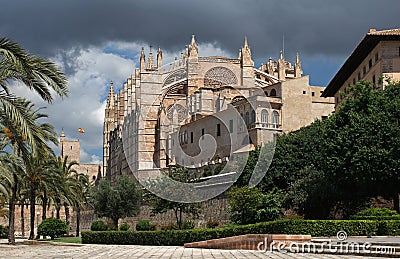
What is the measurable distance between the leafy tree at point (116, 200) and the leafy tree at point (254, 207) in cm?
1599

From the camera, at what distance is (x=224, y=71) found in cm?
6956

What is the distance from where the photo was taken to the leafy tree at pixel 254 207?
2656 cm

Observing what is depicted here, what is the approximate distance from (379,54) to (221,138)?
2342 cm

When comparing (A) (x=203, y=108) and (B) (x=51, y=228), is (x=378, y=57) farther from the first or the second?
(A) (x=203, y=108)

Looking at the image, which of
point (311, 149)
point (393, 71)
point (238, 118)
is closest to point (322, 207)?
point (311, 149)

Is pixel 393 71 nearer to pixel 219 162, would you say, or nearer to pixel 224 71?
pixel 219 162

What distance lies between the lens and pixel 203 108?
205 ft

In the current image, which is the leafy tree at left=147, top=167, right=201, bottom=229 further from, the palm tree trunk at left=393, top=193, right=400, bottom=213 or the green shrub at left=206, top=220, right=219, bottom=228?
the palm tree trunk at left=393, top=193, right=400, bottom=213

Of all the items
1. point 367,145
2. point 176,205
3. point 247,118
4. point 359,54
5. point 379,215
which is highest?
point 359,54

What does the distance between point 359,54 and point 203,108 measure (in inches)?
1060

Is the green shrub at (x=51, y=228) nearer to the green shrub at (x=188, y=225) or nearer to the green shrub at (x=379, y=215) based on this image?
the green shrub at (x=188, y=225)

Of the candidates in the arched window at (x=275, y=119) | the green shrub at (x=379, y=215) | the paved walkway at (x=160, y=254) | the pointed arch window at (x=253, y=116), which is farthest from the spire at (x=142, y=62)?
the paved walkway at (x=160, y=254)

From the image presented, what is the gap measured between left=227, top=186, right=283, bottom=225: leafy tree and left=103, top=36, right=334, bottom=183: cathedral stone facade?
21.7 meters

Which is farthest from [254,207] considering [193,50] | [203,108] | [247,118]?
[193,50]
